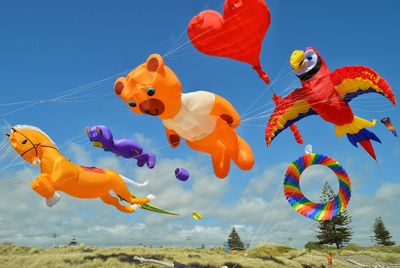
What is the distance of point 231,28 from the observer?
6719mm

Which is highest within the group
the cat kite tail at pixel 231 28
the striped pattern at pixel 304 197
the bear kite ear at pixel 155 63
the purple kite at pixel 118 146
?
the cat kite tail at pixel 231 28

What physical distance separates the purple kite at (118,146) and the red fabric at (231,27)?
3224 millimetres

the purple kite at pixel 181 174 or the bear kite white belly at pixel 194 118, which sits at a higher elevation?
the bear kite white belly at pixel 194 118

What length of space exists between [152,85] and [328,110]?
13.3 ft

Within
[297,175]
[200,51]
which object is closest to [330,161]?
[297,175]

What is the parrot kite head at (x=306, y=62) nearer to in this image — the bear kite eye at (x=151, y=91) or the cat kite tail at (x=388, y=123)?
the cat kite tail at (x=388, y=123)

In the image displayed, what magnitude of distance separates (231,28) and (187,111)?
1774 mm

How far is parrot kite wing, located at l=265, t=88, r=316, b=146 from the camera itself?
8.30 m

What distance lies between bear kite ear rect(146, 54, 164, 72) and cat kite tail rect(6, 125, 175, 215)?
2.78 metres

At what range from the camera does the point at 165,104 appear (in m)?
6.41

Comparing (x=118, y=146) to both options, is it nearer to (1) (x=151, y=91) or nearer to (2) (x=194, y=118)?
(2) (x=194, y=118)

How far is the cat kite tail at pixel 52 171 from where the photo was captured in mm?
6895

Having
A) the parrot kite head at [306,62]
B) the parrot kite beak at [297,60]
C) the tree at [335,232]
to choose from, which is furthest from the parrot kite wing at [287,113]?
the tree at [335,232]

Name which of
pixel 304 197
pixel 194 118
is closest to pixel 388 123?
pixel 304 197
